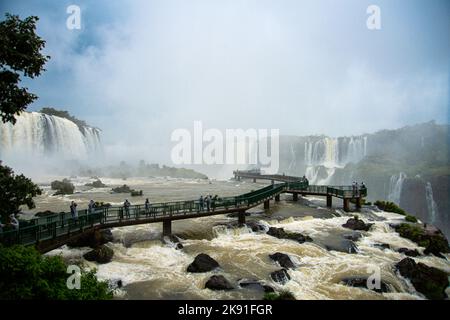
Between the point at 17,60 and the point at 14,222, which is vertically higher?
the point at 17,60

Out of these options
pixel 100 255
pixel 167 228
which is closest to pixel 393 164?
pixel 167 228

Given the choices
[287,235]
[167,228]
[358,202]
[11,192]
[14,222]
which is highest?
[11,192]

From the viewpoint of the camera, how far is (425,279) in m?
17.5

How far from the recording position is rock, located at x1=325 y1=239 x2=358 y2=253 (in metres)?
23.0

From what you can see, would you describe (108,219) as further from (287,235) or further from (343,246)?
(343,246)

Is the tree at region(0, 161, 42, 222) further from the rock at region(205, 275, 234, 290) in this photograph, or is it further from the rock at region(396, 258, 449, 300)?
the rock at region(396, 258, 449, 300)

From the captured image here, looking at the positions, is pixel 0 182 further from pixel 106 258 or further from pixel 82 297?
pixel 106 258

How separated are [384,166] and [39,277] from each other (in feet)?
343

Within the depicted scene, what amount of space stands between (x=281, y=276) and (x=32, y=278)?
41.2 feet

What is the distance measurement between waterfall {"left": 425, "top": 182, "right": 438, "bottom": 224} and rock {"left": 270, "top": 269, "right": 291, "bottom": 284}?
59656mm

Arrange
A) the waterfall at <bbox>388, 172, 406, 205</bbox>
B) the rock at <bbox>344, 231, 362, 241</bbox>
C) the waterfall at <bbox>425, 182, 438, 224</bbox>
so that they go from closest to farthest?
the rock at <bbox>344, 231, 362, 241</bbox> < the waterfall at <bbox>425, 182, 438, 224</bbox> < the waterfall at <bbox>388, 172, 406, 205</bbox>

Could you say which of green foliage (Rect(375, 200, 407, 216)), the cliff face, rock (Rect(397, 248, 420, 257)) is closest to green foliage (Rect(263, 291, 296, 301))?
rock (Rect(397, 248, 420, 257))
